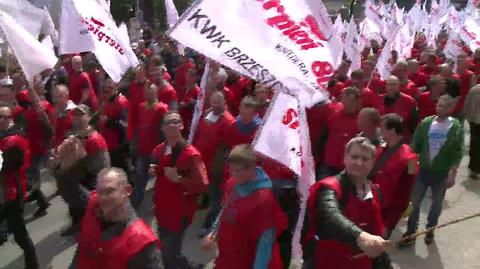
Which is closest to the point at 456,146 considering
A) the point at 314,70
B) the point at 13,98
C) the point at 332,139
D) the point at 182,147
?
the point at 332,139

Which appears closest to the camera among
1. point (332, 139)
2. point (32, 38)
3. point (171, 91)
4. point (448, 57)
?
point (32, 38)

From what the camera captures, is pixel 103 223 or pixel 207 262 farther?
pixel 207 262

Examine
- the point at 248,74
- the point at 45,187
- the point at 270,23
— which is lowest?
the point at 45,187

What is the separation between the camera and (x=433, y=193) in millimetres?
6566

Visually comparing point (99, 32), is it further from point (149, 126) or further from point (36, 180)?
point (36, 180)

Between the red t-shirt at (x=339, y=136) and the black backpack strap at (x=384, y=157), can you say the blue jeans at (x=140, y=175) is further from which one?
the black backpack strap at (x=384, y=157)

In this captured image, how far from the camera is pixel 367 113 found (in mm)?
5258

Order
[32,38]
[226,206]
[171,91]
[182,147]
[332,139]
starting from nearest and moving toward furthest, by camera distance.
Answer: [226,206]
[182,147]
[32,38]
[332,139]
[171,91]

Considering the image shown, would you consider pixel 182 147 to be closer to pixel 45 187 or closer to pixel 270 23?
pixel 270 23

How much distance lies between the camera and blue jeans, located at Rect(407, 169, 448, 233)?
6508 millimetres

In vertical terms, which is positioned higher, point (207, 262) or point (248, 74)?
point (248, 74)

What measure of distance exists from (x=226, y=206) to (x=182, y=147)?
1271 millimetres

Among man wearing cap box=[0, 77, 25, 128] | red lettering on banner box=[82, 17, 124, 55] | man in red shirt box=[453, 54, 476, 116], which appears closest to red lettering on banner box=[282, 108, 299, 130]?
red lettering on banner box=[82, 17, 124, 55]

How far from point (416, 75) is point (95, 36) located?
6.03m
